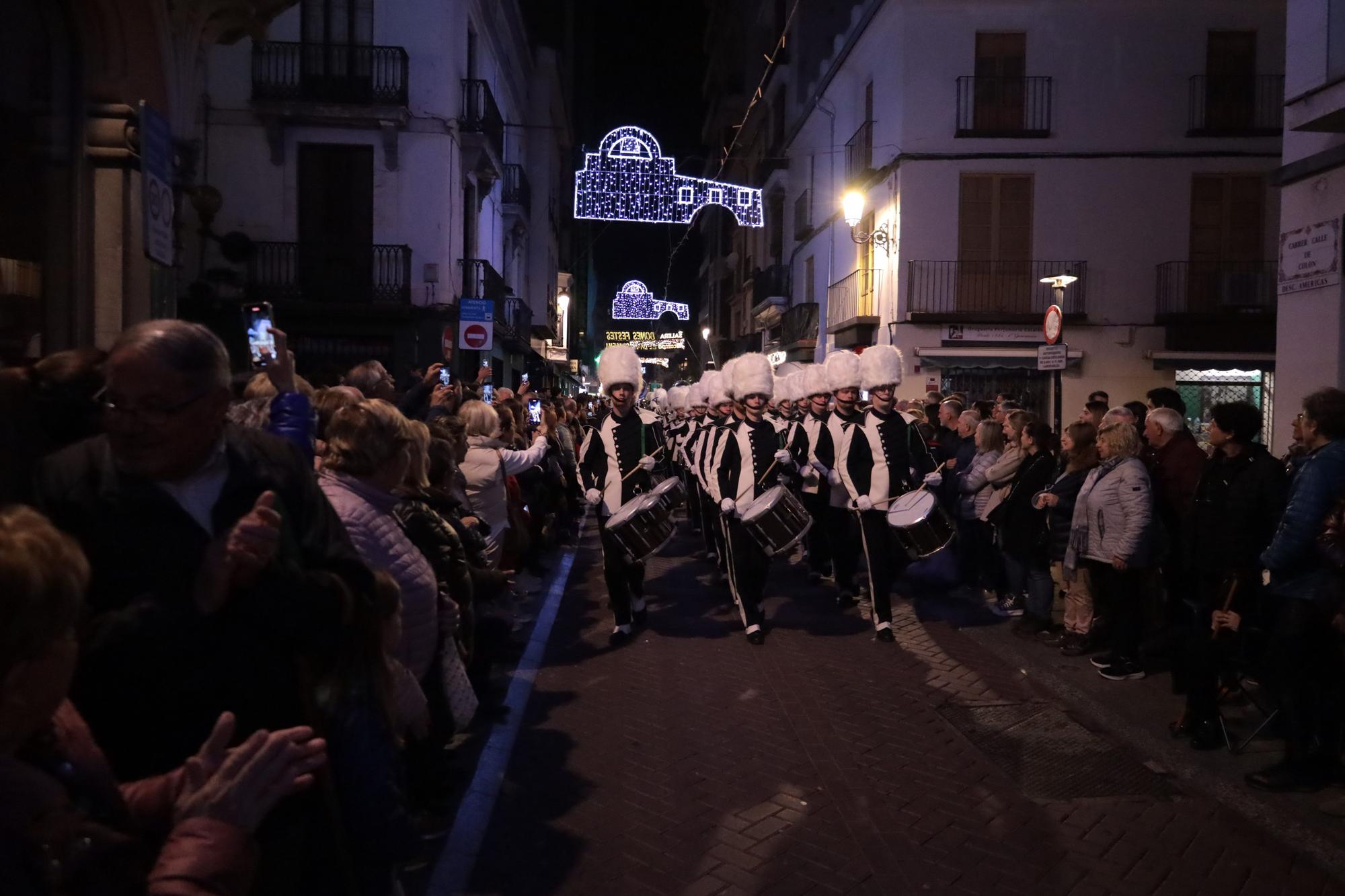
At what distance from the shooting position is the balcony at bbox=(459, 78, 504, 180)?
24.9 meters

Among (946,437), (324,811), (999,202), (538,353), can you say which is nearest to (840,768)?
(324,811)

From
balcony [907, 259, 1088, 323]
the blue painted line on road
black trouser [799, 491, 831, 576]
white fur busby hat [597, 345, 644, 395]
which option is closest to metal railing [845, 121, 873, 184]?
balcony [907, 259, 1088, 323]

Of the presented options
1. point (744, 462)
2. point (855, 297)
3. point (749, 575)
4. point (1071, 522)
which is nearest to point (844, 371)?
point (744, 462)

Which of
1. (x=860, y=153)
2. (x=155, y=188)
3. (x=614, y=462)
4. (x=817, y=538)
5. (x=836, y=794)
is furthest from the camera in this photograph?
(x=860, y=153)

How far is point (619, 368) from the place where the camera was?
33.8ft

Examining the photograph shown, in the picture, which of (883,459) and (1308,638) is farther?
(883,459)

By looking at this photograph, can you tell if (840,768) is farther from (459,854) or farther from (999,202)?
(999,202)

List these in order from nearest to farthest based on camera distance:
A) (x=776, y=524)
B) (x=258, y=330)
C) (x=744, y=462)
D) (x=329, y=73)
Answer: (x=258, y=330) → (x=776, y=524) → (x=744, y=462) → (x=329, y=73)

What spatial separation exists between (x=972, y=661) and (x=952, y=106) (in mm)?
17839

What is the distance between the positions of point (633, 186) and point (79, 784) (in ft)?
68.5

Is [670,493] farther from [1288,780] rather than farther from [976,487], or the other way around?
[1288,780]

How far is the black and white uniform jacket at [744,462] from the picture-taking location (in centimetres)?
966

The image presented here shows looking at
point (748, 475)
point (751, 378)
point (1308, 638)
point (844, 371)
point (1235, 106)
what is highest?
point (1235, 106)

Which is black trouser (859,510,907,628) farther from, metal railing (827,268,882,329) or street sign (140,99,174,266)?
metal railing (827,268,882,329)
